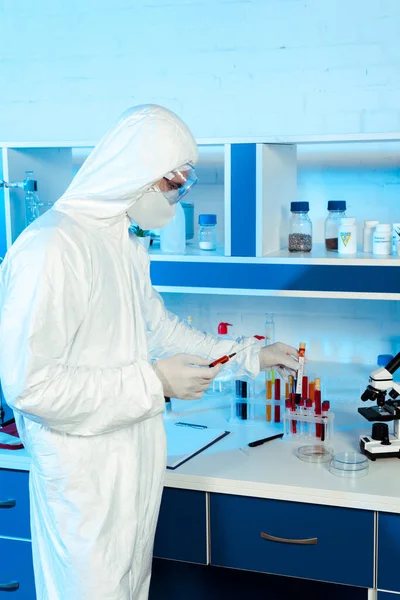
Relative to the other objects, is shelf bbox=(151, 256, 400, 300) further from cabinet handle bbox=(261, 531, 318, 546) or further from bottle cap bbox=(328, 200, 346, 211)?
cabinet handle bbox=(261, 531, 318, 546)

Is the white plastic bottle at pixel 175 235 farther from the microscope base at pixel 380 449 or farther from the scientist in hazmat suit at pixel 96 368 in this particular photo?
the microscope base at pixel 380 449

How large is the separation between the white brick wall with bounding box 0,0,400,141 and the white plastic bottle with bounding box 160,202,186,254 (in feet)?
1.44

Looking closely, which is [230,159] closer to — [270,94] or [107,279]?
[270,94]

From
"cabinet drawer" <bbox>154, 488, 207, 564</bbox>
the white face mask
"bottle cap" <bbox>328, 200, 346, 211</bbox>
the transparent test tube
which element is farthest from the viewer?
the transparent test tube

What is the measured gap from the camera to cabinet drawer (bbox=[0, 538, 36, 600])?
85.0 inches

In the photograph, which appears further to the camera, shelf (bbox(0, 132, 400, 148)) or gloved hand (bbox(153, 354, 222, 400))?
shelf (bbox(0, 132, 400, 148))

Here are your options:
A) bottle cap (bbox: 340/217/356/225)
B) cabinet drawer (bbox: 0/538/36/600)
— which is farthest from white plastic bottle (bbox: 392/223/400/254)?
cabinet drawer (bbox: 0/538/36/600)

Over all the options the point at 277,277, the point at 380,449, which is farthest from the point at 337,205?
the point at 380,449

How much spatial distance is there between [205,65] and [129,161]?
1218mm

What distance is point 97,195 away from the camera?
1652 mm

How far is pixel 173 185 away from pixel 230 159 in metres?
0.59

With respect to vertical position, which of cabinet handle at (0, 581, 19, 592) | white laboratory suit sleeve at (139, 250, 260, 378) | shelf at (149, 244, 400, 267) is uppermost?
shelf at (149, 244, 400, 267)

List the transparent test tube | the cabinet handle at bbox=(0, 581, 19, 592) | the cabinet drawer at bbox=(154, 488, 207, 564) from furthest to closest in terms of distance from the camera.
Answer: the transparent test tube, the cabinet handle at bbox=(0, 581, 19, 592), the cabinet drawer at bbox=(154, 488, 207, 564)

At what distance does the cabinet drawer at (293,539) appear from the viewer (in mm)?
1872
